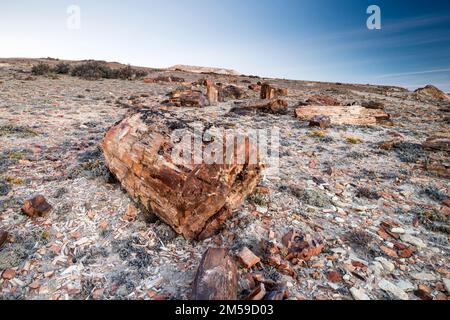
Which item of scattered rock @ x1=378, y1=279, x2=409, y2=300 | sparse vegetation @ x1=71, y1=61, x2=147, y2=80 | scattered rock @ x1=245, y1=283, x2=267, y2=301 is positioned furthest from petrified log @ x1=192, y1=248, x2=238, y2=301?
sparse vegetation @ x1=71, y1=61, x2=147, y2=80

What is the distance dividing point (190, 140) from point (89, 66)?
24.6 meters

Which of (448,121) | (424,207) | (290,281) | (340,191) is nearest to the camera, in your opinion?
(290,281)

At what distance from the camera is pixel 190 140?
3.90 metres

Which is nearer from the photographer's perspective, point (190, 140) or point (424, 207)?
point (190, 140)

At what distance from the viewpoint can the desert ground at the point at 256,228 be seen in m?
2.97

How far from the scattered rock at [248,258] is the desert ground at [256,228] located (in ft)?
0.19

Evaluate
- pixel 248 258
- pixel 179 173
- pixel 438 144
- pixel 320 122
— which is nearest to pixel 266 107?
pixel 320 122

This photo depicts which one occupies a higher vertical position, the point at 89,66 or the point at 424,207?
the point at 89,66

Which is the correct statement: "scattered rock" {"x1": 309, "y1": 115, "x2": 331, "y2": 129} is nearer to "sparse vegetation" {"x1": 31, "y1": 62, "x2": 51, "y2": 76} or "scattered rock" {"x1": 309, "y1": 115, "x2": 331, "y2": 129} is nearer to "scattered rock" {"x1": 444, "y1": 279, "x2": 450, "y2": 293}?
"scattered rock" {"x1": 444, "y1": 279, "x2": 450, "y2": 293}

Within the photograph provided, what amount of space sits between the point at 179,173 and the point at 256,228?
1.35m
